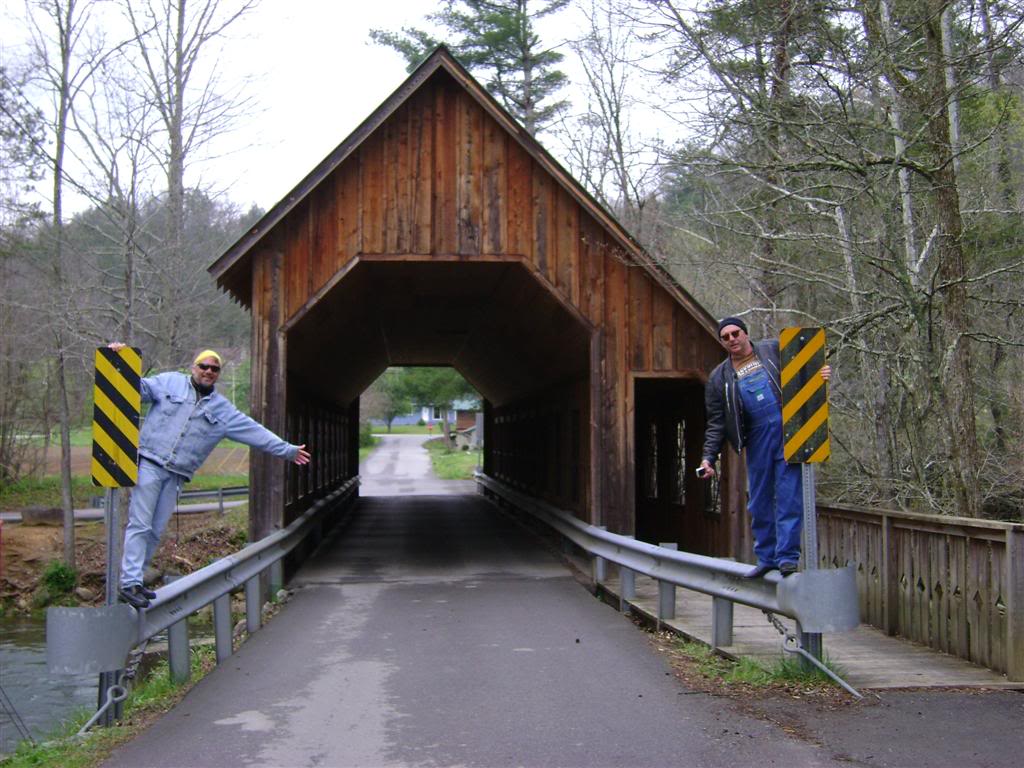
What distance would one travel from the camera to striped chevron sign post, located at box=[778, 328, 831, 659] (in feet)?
21.9

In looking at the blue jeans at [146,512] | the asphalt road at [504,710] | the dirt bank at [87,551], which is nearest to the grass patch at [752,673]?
the asphalt road at [504,710]

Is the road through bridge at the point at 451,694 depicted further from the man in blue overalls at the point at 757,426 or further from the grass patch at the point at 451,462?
the grass patch at the point at 451,462

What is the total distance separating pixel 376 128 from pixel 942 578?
26.2 feet

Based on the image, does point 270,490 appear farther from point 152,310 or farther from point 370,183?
point 152,310

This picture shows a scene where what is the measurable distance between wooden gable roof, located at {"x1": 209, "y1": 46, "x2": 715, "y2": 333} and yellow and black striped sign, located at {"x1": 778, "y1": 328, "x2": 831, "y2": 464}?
6.15m

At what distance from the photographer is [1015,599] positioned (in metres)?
6.53

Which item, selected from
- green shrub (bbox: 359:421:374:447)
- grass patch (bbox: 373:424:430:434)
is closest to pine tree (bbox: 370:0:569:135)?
green shrub (bbox: 359:421:374:447)

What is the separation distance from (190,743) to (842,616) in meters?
3.73

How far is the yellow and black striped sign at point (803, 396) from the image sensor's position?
264 inches

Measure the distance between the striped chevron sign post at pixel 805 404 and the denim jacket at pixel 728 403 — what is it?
1.58 ft

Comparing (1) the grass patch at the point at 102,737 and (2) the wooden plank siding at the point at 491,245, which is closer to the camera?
(1) the grass patch at the point at 102,737

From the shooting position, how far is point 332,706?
6617 mm

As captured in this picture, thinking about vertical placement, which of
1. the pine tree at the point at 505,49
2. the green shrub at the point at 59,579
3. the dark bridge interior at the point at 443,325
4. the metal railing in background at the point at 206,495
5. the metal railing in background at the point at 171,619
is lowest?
the green shrub at the point at 59,579

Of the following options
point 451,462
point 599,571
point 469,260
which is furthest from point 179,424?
point 451,462
